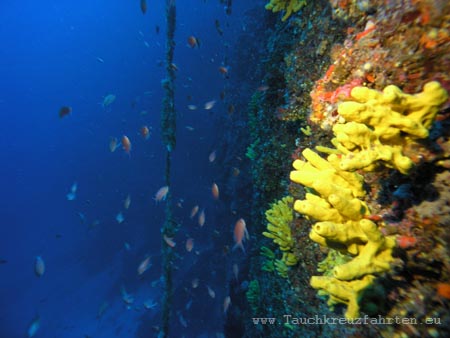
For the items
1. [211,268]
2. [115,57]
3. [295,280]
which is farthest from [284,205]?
[115,57]

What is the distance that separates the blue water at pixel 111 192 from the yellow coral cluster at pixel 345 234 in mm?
10262

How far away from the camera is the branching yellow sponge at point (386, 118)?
4.26ft

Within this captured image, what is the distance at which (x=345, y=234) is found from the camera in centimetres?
149

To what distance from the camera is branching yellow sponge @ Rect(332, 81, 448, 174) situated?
1.30m

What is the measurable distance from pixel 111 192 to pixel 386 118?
41.3m

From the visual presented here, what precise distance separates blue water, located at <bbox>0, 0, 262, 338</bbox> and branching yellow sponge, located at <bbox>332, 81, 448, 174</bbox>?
1034 cm

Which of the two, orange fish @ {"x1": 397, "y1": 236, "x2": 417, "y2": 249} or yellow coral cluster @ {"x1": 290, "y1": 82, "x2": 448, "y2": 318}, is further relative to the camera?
orange fish @ {"x1": 397, "y1": 236, "x2": 417, "y2": 249}

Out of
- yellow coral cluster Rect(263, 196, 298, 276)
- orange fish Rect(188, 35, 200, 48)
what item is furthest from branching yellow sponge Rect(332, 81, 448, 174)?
orange fish Rect(188, 35, 200, 48)

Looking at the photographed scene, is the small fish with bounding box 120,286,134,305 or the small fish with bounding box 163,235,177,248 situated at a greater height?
the small fish with bounding box 163,235,177,248

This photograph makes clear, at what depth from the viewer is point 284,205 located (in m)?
3.66

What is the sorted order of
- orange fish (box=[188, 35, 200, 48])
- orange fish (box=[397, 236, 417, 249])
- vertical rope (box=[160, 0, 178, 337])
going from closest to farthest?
1. orange fish (box=[397, 236, 417, 249])
2. vertical rope (box=[160, 0, 178, 337])
3. orange fish (box=[188, 35, 200, 48])

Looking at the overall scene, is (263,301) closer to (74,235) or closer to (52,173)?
(74,235)

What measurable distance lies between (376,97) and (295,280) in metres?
2.65

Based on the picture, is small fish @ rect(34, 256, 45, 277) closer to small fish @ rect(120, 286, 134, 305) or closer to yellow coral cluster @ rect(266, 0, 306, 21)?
small fish @ rect(120, 286, 134, 305)
